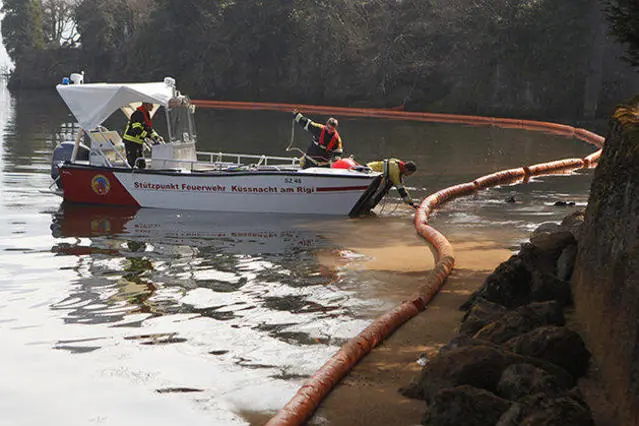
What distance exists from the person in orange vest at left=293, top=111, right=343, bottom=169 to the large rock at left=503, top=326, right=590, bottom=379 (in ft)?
40.8

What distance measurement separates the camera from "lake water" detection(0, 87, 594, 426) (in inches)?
388

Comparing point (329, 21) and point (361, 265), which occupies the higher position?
point (329, 21)

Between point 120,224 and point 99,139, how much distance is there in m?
2.46

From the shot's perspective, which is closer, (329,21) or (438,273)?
(438,273)

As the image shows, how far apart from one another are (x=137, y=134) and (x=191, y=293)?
798 cm

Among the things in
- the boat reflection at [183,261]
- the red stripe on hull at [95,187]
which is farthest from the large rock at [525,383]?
the red stripe on hull at [95,187]

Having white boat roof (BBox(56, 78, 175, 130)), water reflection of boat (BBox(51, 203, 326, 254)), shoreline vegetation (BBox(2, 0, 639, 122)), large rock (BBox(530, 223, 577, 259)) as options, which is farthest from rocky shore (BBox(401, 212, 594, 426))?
shoreline vegetation (BBox(2, 0, 639, 122))

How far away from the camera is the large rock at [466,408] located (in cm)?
807

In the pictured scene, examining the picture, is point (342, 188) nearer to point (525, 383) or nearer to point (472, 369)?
point (472, 369)

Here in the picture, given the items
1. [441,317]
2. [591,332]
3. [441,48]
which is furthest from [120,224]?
[441,48]

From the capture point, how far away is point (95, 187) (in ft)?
71.6

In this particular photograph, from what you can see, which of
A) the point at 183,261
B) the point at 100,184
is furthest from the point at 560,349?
the point at 100,184

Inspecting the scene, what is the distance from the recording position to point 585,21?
48.1 meters

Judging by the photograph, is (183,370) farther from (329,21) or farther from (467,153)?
(329,21)
